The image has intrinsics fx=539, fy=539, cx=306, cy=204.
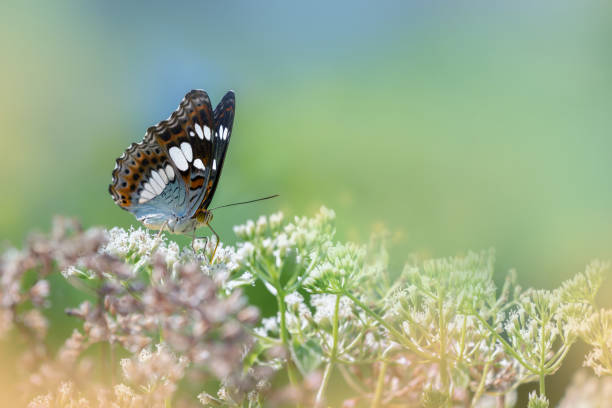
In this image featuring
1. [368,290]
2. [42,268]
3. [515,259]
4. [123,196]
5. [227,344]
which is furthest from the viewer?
[515,259]

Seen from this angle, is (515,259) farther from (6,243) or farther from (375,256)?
(6,243)

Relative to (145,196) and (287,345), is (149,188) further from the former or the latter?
(287,345)

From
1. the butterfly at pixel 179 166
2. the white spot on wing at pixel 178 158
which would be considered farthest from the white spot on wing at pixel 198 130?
the white spot on wing at pixel 178 158

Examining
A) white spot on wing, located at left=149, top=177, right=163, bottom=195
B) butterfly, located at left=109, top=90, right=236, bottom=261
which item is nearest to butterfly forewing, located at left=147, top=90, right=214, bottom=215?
butterfly, located at left=109, top=90, right=236, bottom=261

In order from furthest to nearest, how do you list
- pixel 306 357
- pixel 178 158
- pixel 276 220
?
pixel 178 158 < pixel 276 220 < pixel 306 357

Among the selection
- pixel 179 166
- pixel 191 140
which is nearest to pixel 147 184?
pixel 179 166

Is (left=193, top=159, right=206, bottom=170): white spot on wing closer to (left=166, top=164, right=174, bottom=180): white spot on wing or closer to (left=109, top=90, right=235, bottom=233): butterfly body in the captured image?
(left=109, top=90, right=235, bottom=233): butterfly body

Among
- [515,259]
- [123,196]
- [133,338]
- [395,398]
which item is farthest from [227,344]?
[515,259]
